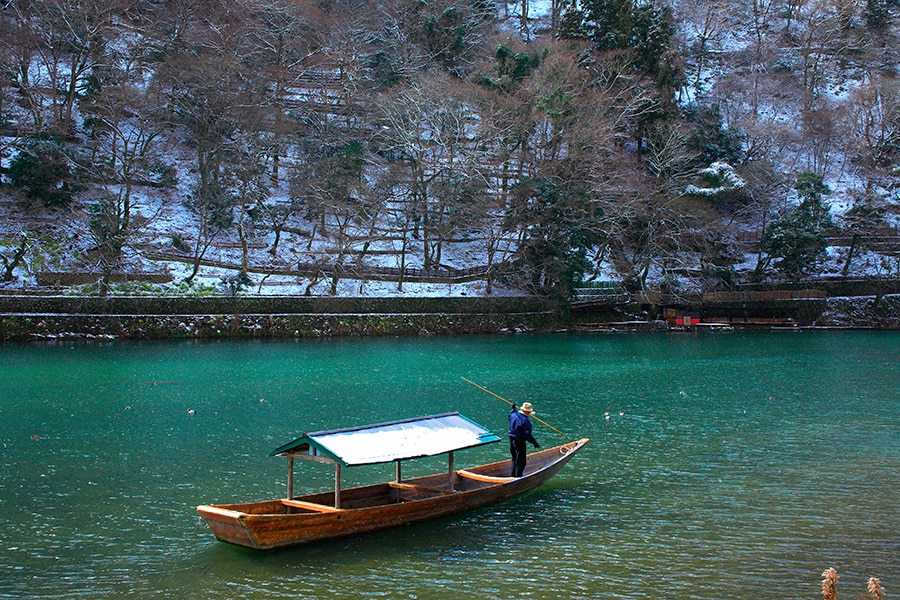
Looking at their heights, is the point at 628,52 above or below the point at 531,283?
above

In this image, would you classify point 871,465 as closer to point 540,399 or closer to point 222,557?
point 540,399

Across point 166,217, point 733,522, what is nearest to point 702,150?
point 166,217

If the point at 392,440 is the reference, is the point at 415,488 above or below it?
below

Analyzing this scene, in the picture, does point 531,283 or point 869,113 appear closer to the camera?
point 531,283

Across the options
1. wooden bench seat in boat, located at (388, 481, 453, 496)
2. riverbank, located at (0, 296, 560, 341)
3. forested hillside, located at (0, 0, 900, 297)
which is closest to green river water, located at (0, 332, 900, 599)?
wooden bench seat in boat, located at (388, 481, 453, 496)

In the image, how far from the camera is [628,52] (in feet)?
185

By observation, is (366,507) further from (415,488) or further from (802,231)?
(802,231)

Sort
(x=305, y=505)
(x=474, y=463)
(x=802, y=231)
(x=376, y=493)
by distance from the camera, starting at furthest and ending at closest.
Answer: (x=802, y=231)
(x=474, y=463)
(x=376, y=493)
(x=305, y=505)

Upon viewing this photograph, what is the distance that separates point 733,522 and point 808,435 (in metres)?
7.80

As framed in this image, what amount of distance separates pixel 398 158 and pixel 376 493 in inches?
1825

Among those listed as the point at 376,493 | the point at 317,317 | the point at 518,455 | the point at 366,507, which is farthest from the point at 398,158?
the point at 366,507

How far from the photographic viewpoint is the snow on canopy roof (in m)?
11.4

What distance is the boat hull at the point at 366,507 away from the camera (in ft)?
33.8

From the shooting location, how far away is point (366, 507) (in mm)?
11633
